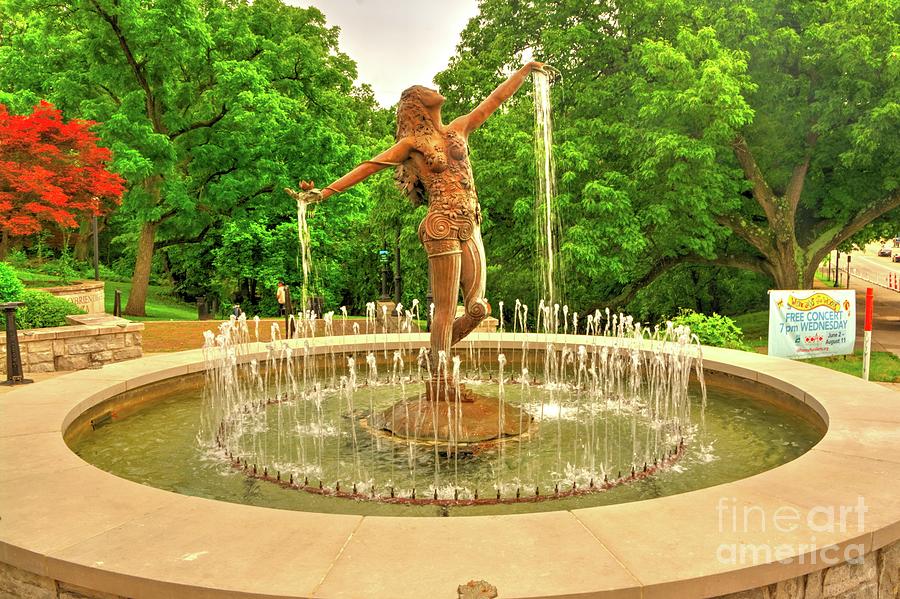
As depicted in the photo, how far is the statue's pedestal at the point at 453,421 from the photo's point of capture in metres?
7.30

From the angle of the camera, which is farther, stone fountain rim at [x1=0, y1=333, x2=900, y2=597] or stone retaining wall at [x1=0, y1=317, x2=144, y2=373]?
stone retaining wall at [x1=0, y1=317, x2=144, y2=373]

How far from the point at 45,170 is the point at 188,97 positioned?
9.37 m

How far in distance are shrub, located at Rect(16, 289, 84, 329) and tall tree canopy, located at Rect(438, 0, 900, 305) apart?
12146 millimetres

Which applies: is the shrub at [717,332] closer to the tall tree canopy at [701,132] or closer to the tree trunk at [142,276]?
the tall tree canopy at [701,132]

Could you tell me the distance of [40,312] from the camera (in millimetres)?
13070

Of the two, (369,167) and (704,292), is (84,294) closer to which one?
(369,167)

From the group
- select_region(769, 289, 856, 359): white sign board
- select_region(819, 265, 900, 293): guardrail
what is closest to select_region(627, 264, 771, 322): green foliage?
select_region(819, 265, 900, 293): guardrail

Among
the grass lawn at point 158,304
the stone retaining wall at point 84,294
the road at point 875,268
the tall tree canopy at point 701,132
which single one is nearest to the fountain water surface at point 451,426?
the tall tree canopy at point 701,132

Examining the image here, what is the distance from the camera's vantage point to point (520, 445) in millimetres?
7148

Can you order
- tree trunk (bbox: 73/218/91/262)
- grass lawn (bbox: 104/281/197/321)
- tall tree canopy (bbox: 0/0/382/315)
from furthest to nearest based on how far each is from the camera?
1. tree trunk (bbox: 73/218/91/262)
2. grass lawn (bbox: 104/281/197/321)
3. tall tree canopy (bbox: 0/0/382/315)

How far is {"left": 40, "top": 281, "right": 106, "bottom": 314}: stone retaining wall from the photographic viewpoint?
19.0m

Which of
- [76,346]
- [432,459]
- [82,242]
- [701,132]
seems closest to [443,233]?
[432,459]

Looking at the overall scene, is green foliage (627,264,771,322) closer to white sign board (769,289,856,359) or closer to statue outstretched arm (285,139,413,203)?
white sign board (769,289,856,359)

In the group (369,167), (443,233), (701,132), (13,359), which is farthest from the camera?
(701,132)
